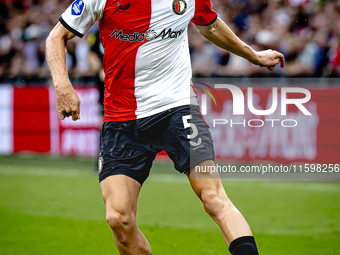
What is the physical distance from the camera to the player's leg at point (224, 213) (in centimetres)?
293

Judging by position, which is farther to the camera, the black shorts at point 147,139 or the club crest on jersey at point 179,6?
the club crest on jersey at point 179,6

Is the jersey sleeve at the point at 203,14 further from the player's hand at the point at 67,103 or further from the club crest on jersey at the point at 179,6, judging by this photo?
the player's hand at the point at 67,103

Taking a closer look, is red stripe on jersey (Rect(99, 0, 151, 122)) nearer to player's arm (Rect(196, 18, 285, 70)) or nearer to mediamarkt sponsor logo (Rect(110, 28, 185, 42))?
mediamarkt sponsor logo (Rect(110, 28, 185, 42))

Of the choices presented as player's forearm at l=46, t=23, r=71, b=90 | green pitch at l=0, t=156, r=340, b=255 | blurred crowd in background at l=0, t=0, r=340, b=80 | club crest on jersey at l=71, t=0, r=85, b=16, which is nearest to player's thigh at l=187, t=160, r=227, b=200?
player's forearm at l=46, t=23, r=71, b=90

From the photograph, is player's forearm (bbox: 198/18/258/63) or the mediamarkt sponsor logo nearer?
the mediamarkt sponsor logo

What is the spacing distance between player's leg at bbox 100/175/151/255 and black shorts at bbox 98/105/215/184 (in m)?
0.07

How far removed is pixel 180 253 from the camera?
4.53 meters

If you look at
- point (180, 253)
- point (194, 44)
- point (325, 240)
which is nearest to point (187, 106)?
point (180, 253)

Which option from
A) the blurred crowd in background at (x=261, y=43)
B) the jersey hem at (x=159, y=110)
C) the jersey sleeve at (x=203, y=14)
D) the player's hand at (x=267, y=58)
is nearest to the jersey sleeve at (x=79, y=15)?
the jersey hem at (x=159, y=110)

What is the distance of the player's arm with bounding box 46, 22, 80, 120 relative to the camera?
299cm

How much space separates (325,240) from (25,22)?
455 inches

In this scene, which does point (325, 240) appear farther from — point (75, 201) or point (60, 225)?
point (75, 201)

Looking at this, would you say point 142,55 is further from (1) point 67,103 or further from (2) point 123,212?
(2) point 123,212

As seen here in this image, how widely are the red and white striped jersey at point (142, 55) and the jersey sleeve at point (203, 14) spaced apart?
149 mm
